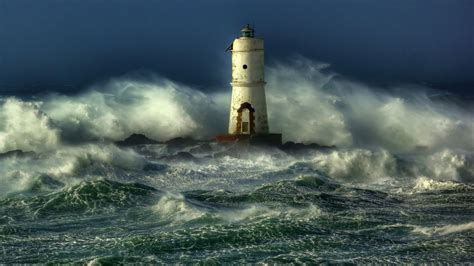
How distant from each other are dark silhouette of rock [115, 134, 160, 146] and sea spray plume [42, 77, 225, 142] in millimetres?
908

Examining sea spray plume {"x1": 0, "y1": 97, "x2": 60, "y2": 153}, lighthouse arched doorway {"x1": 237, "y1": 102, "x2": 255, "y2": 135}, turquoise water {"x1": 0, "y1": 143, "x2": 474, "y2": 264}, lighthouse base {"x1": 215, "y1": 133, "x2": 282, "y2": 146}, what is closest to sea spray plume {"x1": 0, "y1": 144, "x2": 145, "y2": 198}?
turquoise water {"x1": 0, "y1": 143, "x2": 474, "y2": 264}

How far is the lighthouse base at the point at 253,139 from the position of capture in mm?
28750

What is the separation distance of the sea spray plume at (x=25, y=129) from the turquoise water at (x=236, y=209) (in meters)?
4.12

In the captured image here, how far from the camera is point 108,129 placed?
36.5m

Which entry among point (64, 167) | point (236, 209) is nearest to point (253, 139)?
point (64, 167)

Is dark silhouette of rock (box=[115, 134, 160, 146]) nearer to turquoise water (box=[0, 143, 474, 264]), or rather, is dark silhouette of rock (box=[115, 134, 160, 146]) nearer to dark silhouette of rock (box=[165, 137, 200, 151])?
dark silhouette of rock (box=[165, 137, 200, 151])

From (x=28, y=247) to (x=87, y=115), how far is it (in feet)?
77.5

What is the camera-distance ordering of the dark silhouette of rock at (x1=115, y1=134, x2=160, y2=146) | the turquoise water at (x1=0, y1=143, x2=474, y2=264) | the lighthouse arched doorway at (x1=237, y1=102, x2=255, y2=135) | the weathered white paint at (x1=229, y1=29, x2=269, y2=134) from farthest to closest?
the dark silhouette of rock at (x1=115, y1=134, x2=160, y2=146)
the lighthouse arched doorway at (x1=237, y1=102, x2=255, y2=135)
the weathered white paint at (x1=229, y1=29, x2=269, y2=134)
the turquoise water at (x1=0, y1=143, x2=474, y2=264)

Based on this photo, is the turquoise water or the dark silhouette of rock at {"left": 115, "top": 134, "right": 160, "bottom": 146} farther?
the dark silhouette of rock at {"left": 115, "top": 134, "right": 160, "bottom": 146}

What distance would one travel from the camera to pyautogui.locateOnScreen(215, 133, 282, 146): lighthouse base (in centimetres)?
2875

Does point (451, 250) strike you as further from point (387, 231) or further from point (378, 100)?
point (378, 100)

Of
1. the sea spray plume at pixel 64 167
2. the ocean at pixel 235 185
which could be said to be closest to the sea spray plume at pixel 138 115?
the ocean at pixel 235 185

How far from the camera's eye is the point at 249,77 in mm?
29016

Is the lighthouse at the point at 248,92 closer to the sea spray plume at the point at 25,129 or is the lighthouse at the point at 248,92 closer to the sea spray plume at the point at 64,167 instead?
the sea spray plume at the point at 64,167
